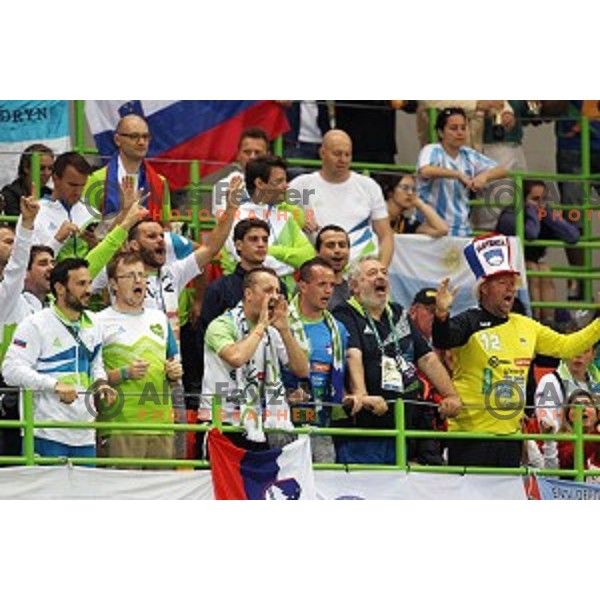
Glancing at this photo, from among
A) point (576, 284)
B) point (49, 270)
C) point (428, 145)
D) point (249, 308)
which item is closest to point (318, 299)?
point (249, 308)

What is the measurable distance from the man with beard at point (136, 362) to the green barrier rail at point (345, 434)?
156 millimetres

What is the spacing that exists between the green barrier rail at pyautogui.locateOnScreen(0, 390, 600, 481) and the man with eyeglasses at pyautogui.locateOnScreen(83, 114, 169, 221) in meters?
2.77

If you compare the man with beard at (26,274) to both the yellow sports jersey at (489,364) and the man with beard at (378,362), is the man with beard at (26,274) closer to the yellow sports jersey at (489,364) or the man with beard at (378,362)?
the man with beard at (378,362)

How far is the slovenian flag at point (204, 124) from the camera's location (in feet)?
81.1

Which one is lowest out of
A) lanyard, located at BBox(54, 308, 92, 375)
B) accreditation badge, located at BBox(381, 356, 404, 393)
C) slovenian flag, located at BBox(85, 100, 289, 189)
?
accreditation badge, located at BBox(381, 356, 404, 393)

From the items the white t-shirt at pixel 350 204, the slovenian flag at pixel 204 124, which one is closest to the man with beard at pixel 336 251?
the white t-shirt at pixel 350 204

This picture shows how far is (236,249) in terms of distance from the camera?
2169 centimetres

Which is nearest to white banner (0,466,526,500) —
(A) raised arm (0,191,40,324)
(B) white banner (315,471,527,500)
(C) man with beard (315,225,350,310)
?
(B) white banner (315,471,527,500)

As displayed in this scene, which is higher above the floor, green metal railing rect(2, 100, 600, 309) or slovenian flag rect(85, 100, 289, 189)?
slovenian flag rect(85, 100, 289, 189)

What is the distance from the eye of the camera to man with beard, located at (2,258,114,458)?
1980 cm

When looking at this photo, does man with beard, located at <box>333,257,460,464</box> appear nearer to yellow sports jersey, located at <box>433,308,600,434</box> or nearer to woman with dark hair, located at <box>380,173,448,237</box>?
yellow sports jersey, located at <box>433,308,600,434</box>

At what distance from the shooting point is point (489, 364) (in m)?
21.3

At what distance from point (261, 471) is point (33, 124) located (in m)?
5.31

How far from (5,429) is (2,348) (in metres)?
0.57
